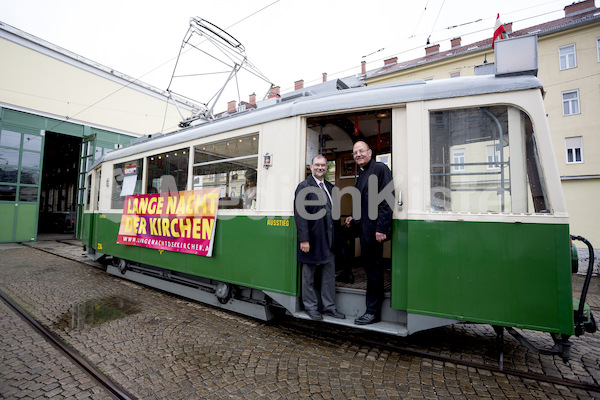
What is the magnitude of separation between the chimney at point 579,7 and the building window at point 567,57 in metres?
3.78

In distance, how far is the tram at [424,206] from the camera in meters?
2.50

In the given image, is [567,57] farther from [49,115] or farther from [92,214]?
[49,115]

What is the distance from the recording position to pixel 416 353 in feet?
10.0

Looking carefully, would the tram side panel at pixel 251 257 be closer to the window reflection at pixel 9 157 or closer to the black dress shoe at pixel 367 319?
the black dress shoe at pixel 367 319

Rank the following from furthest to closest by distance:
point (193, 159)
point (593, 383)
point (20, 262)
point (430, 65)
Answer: point (430, 65) → point (20, 262) → point (193, 159) → point (593, 383)

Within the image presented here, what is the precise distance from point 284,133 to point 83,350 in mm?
3344

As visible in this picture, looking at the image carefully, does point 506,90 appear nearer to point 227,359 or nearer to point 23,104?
point 227,359

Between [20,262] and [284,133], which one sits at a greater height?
[284,133]

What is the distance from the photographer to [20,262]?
821 centimetres

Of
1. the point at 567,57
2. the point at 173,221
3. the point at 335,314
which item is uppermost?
the point at 567,57

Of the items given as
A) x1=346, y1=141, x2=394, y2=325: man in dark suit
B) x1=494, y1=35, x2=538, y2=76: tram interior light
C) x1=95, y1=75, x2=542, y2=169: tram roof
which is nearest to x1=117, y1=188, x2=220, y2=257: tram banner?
x1=95, y1=75, x2=542, y2=169: tram roof

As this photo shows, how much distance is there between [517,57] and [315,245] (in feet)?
8.82

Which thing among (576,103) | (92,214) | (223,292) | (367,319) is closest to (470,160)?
(367,319)

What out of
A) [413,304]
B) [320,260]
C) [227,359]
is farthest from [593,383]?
[227,359]
